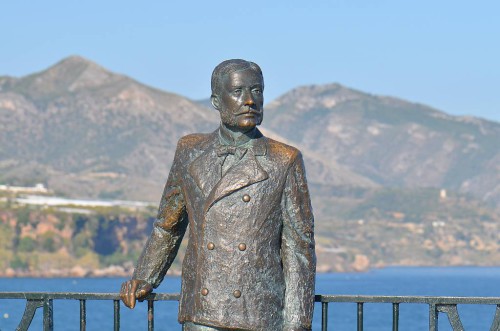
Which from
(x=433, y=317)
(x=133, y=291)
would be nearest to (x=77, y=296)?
(x=133, y=291)

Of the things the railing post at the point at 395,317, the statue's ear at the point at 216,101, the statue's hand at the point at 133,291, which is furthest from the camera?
the railing post at the point at 395,317

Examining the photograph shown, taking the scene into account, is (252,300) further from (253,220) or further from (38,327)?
(38,327)

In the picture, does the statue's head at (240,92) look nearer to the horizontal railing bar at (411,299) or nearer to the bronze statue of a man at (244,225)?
the bronze statue of a man at (244,225)

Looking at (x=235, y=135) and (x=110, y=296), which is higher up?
(x=235, y=135)

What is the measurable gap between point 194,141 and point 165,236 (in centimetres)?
70

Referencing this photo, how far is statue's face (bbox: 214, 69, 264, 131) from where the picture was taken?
9.70 meters

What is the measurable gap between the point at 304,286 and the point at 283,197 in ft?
2.00

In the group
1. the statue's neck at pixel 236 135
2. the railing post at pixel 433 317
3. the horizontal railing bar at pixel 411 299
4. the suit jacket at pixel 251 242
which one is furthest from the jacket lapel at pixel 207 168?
the railing post at pixel 433 317

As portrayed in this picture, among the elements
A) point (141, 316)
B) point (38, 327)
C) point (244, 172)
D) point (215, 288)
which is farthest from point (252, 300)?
point (141, 316)

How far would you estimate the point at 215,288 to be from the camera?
9570 millimetres

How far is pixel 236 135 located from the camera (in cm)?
986

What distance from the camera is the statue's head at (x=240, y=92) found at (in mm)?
9695

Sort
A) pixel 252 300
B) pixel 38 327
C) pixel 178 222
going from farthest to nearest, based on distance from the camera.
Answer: pixel 38 327
pixel 178 222
pixel 252 300

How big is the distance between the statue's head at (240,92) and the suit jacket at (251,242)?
0.69 feet
